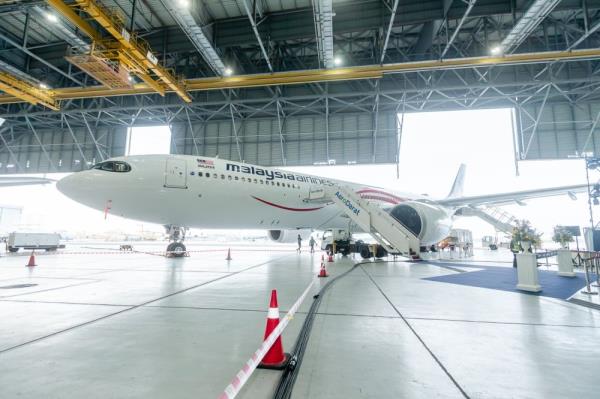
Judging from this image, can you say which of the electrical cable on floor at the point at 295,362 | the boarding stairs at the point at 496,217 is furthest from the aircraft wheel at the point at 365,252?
the electrical cable on floor at the point at 295,362

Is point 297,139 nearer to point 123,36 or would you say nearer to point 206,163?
point 123,36

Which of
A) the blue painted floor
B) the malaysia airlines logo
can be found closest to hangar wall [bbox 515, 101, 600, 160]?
the blue painted floor

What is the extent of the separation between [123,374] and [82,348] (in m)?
0.87

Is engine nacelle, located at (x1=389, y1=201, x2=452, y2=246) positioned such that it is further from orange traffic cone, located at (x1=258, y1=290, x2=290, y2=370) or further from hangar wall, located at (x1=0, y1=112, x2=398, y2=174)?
hangar wall, located at (x1=0, y1=112, x2=398, y2=174)

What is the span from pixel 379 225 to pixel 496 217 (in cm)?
1459

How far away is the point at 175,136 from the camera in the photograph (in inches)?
902

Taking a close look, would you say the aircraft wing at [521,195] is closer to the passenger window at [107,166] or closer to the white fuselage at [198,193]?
the white fuselage at [198,193]

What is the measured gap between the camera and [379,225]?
9438mm

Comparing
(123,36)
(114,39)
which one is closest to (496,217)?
(123,36)

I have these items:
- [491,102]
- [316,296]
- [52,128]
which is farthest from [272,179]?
[52,128]

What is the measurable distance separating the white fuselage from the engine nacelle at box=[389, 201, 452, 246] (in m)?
0.35

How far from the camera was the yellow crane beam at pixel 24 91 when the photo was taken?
16047 mm

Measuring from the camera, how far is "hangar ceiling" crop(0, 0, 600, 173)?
42.3 ft

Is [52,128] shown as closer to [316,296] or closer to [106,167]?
[106,167]
